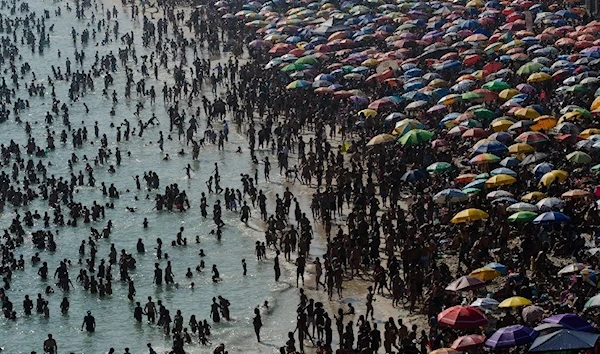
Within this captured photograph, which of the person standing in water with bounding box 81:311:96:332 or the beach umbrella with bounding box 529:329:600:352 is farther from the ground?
the beach umbrella with bounding box 529:329:600:352

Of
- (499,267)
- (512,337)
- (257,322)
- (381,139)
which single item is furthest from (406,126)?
(512,337)

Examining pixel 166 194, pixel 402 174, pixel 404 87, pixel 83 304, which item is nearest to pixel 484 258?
pixel 402 174

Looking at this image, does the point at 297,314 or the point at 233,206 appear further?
the point at 233,206

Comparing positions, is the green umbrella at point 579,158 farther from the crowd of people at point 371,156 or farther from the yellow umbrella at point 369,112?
the yellow umbrella at point 369,112

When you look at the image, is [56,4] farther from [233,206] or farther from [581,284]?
[581,284]

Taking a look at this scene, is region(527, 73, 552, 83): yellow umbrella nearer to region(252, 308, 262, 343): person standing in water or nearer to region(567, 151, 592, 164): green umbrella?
region(567, 151, 592, 164): green umbrella

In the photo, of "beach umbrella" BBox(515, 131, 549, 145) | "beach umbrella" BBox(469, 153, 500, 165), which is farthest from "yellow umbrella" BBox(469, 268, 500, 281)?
"beach umbrella" BBox(515, 131, 549, 145)

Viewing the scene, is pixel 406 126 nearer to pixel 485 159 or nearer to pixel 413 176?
pixel 413 176

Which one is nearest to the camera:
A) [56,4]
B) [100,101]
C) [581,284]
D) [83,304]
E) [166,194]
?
[581,284]
